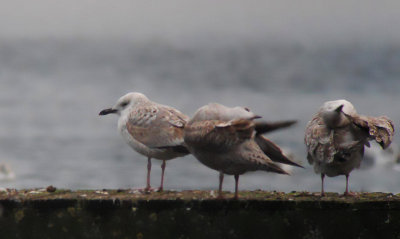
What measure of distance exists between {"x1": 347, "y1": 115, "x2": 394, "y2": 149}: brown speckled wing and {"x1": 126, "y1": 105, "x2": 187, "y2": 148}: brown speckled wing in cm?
131

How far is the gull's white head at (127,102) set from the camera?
291 inches

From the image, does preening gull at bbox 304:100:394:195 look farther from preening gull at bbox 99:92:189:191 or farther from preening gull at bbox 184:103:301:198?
preening gull at bbox 99:92:189:191

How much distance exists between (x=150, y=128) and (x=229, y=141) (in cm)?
128

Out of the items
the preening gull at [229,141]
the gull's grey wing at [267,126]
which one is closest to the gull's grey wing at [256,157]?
the preening gull at [229,141]

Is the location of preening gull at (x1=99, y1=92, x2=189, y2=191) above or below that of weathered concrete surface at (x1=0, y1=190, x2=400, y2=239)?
above

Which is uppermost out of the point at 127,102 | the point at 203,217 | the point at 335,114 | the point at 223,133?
the point at 127,102

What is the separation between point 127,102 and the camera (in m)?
7.45

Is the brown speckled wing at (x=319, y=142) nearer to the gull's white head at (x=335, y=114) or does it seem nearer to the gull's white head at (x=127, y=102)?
the gull's white head at (x=335, y=114)

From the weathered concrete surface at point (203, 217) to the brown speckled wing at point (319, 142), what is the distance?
0.62 metres

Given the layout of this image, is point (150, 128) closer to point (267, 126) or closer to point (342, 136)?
point (267, 126)

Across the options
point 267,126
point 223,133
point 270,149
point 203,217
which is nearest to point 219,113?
point 223,133

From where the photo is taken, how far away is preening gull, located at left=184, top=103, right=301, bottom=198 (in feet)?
19.3

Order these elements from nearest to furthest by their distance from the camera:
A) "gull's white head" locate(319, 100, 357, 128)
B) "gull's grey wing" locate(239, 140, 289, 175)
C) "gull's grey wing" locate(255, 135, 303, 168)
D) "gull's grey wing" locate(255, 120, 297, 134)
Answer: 1. "gull's grey wing" locate(255, 120, 297, 134)
2. "gull's grey wing" locate(239, 140, 289, 175)
3. "gull's grey wing" locate(255, 135, 303, 168)
4. "gull's white head" locate(319, 100, 357, 128)

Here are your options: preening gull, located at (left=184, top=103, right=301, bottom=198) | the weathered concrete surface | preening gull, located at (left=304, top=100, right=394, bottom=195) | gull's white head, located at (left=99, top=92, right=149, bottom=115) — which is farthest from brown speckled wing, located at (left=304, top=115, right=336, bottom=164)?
gull's white head, located at (left=99, top=92, right=149, bottom=115)
